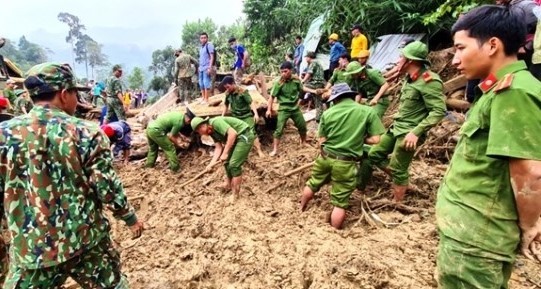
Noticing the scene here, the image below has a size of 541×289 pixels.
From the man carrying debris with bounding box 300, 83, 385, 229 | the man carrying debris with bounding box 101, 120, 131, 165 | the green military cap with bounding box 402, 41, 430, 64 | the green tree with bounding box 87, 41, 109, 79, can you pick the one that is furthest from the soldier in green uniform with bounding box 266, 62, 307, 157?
the green tree with bounding box 87, 41, 109, 79

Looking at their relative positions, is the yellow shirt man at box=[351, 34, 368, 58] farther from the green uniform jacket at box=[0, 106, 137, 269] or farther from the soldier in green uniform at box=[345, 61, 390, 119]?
the green uniform jacket at box=[0, 106, 137, 269]

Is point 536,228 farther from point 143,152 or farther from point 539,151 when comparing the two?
point 143,152

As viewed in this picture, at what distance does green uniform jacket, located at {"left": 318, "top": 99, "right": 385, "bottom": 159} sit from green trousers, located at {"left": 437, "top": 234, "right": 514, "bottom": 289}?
7.66ft

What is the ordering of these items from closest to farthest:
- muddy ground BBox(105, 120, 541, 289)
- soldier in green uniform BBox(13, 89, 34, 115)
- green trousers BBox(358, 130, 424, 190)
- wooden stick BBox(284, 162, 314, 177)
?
muddy ground BBox(105, 120, 541, 289), green trousers BBox(358, 130, 424, 190), wooden stick BBox(284, 162, 314, 177), soldier in green uniform BBox(13, 89, 34, 115)

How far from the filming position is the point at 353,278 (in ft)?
9.67

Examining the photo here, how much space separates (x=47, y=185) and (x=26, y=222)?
0.80 ft

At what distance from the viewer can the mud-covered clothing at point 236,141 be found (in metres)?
5.26

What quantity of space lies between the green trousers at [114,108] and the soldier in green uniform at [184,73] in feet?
5.81

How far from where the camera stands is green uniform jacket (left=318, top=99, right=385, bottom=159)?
157 inches

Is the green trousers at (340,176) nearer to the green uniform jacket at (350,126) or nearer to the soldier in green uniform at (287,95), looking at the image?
the green uniform jacket at (350,126)

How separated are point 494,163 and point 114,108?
27.7 ft

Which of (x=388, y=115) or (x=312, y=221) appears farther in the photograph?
(x=388, y=115)

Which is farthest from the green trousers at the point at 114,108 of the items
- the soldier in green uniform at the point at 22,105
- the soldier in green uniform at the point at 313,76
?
the soldier in green uniform at the point at 313,76

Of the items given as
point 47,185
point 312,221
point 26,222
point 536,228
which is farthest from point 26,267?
point 312,221
